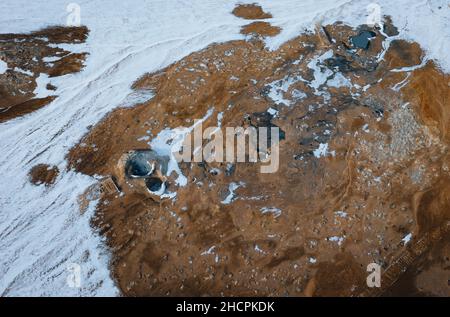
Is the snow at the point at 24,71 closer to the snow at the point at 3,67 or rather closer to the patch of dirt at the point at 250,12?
the snow at the point at 3,67

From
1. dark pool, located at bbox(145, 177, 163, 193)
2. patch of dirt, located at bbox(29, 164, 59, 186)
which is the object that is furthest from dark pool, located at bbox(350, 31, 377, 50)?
patch of dirt, located at bbox(29, 164, 59, 186)

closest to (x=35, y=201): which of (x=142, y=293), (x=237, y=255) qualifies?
(x=142, y=293)

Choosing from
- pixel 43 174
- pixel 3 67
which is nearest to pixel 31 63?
pixel 3 67

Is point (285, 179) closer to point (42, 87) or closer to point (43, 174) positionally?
point (43, 174)

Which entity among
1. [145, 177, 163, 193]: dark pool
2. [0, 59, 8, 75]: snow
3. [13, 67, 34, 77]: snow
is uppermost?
[0, 59, 8, 75]: snow

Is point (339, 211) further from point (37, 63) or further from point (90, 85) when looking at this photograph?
point (37, 63)

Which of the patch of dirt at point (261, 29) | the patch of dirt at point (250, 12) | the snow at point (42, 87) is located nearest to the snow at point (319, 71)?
the patch of dirt at point (261, 29)

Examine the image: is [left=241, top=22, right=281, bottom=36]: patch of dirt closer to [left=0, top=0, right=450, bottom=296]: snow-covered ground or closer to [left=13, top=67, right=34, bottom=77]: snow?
[left=0, top=0, right=450, bottom=296]: snow-covered ground
